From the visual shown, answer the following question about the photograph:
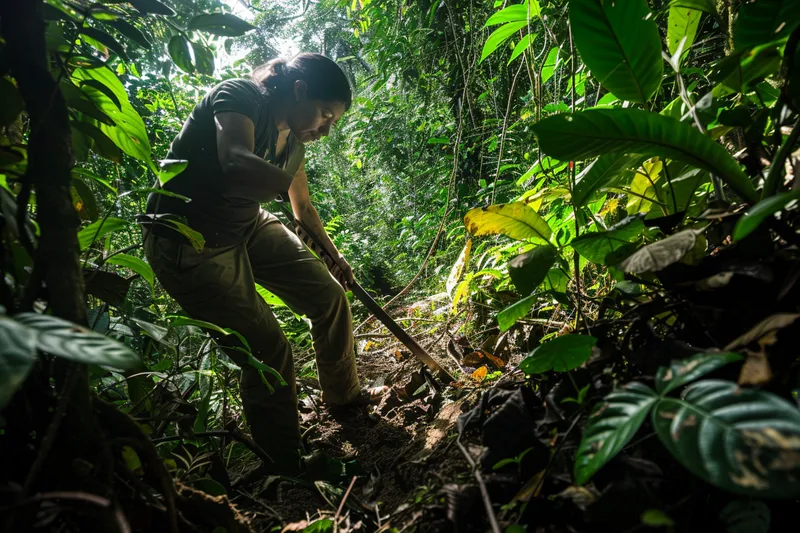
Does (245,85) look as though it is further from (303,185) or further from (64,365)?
(64,365)

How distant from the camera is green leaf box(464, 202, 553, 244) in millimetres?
1148

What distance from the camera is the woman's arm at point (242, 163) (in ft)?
5.54

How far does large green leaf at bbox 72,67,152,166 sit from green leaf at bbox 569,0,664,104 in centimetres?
106

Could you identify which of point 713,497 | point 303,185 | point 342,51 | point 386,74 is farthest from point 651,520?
point 342,51

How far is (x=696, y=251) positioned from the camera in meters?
0.74

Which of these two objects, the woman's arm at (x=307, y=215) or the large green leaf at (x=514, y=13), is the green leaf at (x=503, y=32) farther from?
the woman's arm at (x=307, y=215)

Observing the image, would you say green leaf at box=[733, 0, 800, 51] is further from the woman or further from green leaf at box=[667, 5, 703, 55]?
the woman

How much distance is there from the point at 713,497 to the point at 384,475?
1008 millimetres

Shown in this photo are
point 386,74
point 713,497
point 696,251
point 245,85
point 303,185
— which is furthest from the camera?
point 386,74

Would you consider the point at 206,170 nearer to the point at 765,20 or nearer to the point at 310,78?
the point at 310,78

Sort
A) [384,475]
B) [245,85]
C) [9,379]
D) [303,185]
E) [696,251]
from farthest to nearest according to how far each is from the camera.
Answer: [303,185], [245,85], [384,475], [696,251], [9,379]

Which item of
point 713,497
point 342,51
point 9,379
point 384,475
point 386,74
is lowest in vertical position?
point 713,497

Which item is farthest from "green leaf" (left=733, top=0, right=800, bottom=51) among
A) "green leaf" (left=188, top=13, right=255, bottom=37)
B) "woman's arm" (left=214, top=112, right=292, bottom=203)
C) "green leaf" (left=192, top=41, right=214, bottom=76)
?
"woman's arm" (left=214, top=112, right=292, bottom=203)

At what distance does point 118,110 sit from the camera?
105 cm
